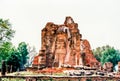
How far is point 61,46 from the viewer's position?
1880 inches

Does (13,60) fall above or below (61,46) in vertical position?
below

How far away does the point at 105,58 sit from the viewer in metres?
75.9

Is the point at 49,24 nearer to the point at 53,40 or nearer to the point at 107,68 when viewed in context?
the point at 53,40

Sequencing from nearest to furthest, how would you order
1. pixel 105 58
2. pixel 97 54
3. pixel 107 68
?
pixel 107 68, pixel 105 58, pixel 97 54

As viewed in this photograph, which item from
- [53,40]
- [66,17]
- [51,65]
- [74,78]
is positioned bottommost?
[74,78]

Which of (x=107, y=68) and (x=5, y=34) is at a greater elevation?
(x=5, y=34)

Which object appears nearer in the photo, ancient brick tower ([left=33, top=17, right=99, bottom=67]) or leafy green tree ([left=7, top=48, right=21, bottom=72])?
ancient brick tower ([left=33, top=17, right=99, bottom=67])

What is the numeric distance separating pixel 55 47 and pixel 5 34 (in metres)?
8.17

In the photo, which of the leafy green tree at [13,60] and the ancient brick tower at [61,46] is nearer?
the ancient brick tower at [61,46]

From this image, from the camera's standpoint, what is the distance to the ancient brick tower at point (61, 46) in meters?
47.4

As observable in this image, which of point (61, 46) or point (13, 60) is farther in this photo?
point (13, 60)

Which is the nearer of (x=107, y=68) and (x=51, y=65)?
(x=107, y=68)

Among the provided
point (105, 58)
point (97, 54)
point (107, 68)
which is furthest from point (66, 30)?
point (97, 54)

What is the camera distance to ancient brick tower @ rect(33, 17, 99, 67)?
47.4 metres
